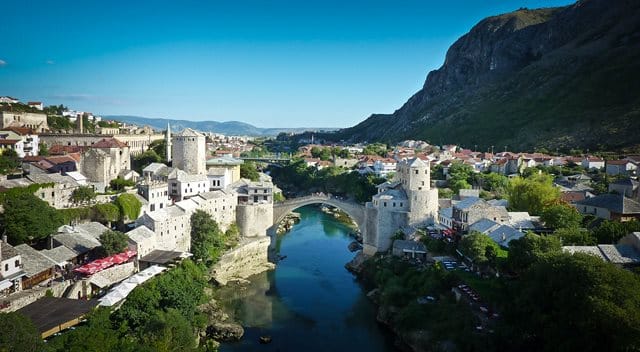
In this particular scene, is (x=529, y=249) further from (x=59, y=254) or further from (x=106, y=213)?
(x=106, y=213)

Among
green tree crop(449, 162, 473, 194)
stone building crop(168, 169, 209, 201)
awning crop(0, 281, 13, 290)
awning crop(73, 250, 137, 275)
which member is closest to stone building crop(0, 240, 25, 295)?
awning crop(0, 281, 13, 290)

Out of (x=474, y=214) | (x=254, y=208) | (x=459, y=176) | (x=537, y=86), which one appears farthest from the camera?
(x=537, y=86)

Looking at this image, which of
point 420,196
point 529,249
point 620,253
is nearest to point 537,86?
point 420,196

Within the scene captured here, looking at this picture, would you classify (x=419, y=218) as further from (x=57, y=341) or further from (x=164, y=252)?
(x=57, y=341)

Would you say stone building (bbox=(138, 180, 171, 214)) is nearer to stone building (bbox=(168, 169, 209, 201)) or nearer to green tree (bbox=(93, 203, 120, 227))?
stone building (bbox=(168, 169, 209, 201))

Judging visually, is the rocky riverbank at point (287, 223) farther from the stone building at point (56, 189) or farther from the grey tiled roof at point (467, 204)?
the stone building at point (56, 189)

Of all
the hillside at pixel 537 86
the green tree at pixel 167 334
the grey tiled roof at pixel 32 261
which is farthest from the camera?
the hillside at pixel 537 86

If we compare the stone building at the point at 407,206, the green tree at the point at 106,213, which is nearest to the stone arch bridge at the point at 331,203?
the stone building at the point at 407,206
